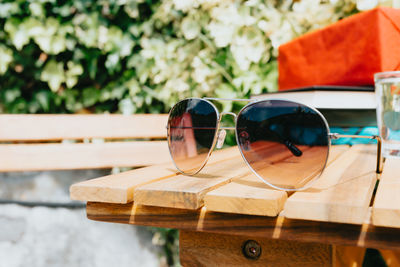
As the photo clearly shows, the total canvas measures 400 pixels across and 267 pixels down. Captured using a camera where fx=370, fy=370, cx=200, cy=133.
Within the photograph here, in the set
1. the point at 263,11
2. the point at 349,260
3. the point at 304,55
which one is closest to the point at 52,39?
the point at 263,11

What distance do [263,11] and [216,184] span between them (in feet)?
4.53

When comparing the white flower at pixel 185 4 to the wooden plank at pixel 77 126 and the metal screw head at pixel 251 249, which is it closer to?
the wooden plank at pixel 77 126

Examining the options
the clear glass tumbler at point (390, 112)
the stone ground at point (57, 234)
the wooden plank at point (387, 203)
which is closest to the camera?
the wooden plank at point (387, 203)

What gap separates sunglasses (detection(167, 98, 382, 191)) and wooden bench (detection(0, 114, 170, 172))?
3.24 ft

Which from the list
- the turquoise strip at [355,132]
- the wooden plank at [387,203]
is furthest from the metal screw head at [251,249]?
the turquoise strip at [355,132]

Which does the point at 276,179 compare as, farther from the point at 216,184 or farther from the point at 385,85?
the point at 385,85

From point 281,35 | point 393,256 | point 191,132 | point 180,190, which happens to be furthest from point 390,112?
point 281,35

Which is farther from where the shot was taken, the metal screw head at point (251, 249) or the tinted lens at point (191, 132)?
the tinted lens at point (191, 132)

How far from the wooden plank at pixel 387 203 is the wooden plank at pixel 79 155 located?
4.06ft

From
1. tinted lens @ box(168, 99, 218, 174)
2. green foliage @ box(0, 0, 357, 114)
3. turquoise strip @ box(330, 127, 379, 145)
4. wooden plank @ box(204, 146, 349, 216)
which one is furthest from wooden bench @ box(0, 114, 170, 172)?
wooden plank @ box(204, 146, 349, 216)

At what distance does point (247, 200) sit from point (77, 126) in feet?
4.35

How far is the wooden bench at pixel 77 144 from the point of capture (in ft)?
5.28

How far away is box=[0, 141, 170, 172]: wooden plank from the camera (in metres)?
1.62

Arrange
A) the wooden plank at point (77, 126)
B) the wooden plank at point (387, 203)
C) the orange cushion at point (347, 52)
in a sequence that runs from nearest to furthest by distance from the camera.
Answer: the wooden plank at point (387, 203)
the orange cushion at point (347, 52)
the wooden plank at point (77, 126)
